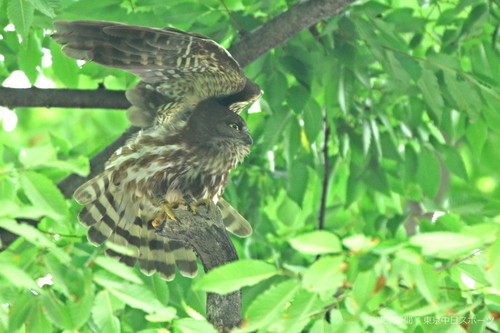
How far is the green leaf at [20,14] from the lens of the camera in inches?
130

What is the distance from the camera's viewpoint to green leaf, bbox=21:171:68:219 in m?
2.27

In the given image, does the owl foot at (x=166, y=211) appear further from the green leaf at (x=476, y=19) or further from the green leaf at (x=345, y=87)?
the green leaf at (x=476, y=19)

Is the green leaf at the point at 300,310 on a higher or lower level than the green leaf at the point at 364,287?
lower

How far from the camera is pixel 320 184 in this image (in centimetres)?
510

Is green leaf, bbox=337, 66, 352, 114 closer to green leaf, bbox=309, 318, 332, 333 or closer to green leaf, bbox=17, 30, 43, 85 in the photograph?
green leaf, bbox=17, 30, 43, 85

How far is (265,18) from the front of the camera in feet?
14.4

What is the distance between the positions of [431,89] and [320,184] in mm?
1294

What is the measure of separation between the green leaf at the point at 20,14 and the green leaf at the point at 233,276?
1.76 metres


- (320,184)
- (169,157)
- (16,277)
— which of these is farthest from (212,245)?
(320,184)

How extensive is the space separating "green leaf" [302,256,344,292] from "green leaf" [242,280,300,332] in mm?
163

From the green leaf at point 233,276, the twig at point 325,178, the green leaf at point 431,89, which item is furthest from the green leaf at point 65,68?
the green leaf at point 233,276

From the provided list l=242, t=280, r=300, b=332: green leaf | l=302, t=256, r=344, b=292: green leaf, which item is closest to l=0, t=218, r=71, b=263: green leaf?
l=242, t=280, r=300, b=332: green leaf

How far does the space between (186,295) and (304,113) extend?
45.5 inches

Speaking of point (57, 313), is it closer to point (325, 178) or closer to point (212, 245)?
point (212, 245)
